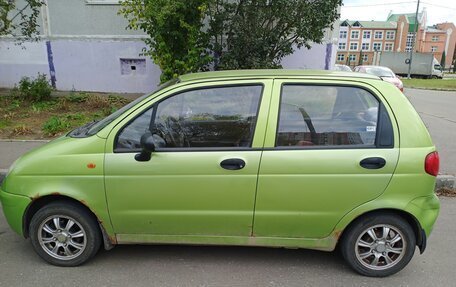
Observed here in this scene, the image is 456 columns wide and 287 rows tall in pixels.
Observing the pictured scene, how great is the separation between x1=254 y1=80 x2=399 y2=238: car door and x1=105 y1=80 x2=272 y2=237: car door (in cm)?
13

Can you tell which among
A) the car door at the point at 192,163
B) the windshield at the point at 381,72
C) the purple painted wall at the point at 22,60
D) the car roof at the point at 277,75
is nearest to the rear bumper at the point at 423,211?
the car roof at the point at 277,75

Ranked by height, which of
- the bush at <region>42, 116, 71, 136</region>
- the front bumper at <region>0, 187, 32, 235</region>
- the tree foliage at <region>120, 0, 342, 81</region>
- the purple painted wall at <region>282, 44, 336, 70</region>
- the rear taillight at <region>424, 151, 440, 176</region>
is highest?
the tree foliage at <region>120, 0, 342, 81</region>

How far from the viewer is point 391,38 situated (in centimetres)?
8375

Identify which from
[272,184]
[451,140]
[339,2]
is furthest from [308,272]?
[339,2]

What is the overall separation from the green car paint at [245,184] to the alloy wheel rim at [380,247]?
0.19m

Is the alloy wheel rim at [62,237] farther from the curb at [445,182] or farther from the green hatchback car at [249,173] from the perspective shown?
the curb at [445,182]

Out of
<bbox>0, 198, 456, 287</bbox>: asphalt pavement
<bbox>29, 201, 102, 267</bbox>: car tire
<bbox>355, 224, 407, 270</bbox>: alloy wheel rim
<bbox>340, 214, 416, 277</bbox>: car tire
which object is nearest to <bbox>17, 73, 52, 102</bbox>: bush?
<bbox>0, 198, 456, 287</bbox>: asphalt pavement

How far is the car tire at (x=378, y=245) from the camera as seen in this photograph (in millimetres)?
2916

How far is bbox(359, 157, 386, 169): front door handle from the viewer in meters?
2.78

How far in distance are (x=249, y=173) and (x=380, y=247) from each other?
1250mm

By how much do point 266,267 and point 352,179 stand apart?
1.06m

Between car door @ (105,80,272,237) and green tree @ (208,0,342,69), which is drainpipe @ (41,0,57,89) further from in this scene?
car door @ (105,80,272,237)

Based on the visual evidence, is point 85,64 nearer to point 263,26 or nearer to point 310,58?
point 263,26

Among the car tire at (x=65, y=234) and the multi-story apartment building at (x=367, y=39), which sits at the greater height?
the multi-story apartment building at (x=367, y=39)
